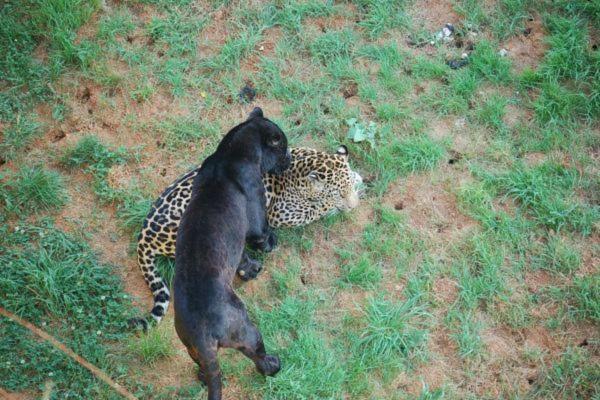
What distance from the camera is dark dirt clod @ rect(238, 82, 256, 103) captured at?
8.28 meters

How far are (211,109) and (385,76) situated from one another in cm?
205

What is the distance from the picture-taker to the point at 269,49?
869 centimetres

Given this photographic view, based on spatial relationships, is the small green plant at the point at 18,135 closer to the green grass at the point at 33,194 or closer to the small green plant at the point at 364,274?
the green grass at the point at 33,194

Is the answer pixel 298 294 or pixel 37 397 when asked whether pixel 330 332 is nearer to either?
pixel 298 294

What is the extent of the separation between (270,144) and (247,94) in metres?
1.69

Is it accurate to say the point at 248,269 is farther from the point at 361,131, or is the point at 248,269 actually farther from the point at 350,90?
the point at 350,90

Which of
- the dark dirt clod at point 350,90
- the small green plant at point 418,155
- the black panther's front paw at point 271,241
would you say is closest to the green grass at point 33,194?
the black panther's front paw at point 271,241

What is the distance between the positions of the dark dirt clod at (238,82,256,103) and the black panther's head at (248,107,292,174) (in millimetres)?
1273

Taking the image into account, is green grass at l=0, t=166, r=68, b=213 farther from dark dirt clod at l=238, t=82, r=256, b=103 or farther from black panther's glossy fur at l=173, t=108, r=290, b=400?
dark dirt clod at l=238, t=82, r=256, b=103

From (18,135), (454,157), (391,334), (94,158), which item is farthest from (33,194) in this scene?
(454,157)

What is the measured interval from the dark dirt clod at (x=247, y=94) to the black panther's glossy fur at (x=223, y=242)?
46.9 inches

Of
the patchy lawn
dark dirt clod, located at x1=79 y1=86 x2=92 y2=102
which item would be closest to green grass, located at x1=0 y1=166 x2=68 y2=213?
the patchy lawn

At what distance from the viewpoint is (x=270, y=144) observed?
6.82m

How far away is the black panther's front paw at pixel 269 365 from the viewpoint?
6.09 m
